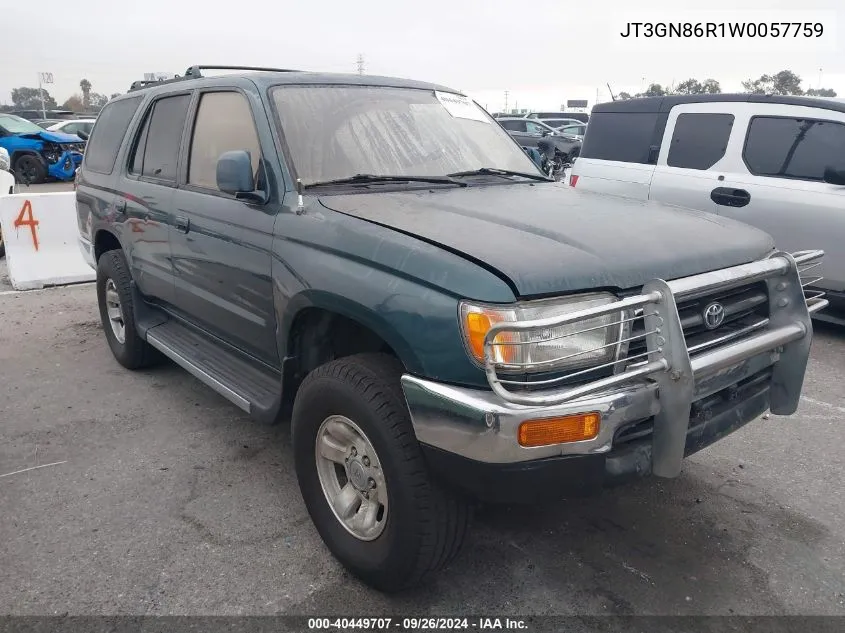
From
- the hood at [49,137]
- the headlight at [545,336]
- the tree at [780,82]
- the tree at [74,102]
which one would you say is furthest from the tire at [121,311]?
the tree at [74,102]

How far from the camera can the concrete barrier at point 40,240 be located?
23.7ft

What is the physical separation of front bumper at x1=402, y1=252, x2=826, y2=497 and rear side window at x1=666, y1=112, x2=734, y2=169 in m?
4.11

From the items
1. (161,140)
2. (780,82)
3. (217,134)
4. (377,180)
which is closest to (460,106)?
(377,180)

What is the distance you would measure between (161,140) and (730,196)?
4.58 metres

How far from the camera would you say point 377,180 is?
316cm

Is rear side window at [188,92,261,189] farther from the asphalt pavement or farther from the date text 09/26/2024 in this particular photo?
the date text 09/26/2024

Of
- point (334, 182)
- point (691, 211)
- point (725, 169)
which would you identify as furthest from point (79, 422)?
point (725, 169)

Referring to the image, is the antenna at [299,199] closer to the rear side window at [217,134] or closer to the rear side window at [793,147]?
the rear side window at [217,134]

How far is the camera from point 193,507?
321 centimetres

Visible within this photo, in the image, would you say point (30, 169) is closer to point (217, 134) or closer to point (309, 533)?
point (217, 134)

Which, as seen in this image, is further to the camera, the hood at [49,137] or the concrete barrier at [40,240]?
the hood at [49,137]

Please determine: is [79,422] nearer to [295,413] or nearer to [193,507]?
[193,507]

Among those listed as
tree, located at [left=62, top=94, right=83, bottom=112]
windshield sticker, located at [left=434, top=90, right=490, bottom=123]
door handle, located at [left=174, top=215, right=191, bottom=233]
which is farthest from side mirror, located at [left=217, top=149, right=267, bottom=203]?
tree, located at [left=62, top=94, right=83, bottom=112]

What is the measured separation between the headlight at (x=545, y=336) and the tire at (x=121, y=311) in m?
3.27
